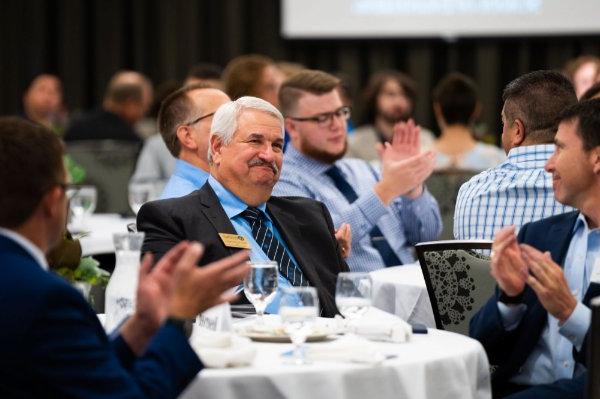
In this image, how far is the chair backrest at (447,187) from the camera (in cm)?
605

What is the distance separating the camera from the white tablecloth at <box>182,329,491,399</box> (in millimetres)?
2473

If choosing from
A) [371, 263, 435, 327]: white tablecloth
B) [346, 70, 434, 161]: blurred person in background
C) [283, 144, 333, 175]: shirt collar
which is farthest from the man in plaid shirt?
[346, 70, 434, 161]: blurred person in background

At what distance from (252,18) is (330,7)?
1015 mm

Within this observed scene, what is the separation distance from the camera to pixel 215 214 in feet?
12.1

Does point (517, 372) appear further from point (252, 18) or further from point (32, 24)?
point (32, 24)

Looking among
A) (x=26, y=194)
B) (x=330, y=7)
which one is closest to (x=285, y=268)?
(x=26, y=194)

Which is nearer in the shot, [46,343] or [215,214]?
[46,343]

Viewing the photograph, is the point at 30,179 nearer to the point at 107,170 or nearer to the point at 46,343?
the point at 46,343

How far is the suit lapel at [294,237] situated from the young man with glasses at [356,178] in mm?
1029

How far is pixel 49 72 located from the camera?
12547 mm

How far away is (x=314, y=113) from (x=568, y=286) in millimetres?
2682

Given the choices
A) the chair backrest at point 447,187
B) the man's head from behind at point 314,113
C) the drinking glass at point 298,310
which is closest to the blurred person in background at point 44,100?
the chair backrest at point 447,187

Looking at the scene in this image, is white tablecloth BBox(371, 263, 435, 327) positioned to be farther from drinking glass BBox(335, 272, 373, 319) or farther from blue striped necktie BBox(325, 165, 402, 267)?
drinking glass BBox(335, 272, 373, 319)

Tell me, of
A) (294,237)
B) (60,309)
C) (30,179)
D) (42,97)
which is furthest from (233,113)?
(42,97)
